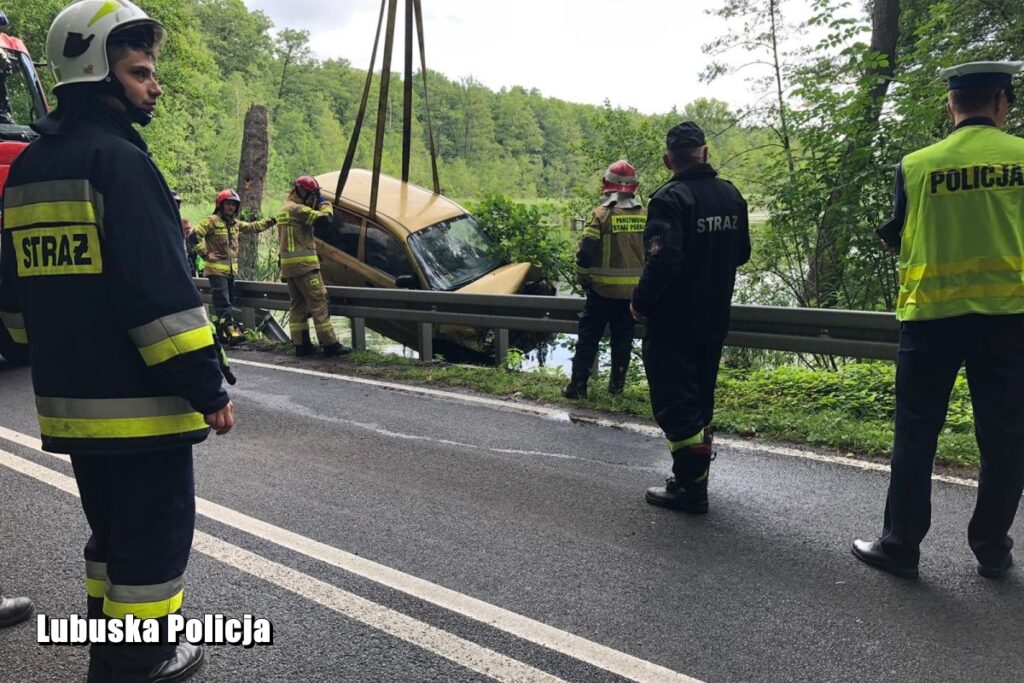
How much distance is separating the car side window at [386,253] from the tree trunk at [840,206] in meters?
4.88

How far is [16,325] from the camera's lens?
2.67m

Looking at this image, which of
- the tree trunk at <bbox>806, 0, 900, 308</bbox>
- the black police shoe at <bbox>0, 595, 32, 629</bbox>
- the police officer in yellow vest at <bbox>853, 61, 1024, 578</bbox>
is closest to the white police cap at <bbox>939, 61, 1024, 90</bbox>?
the police officer in yellow vest at <bbox>853, 61, 1024, 578</bbox>

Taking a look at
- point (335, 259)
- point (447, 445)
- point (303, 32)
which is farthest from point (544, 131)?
point (447, 445)

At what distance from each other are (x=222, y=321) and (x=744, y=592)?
7.71 m

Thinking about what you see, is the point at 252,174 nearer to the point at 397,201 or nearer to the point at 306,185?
the point at 397,201

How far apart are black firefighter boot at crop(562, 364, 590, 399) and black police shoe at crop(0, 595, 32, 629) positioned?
4.36 meters

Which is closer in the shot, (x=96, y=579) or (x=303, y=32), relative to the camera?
(x=96, y=579)

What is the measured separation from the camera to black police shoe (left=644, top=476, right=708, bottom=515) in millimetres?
4199

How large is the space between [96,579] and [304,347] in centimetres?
638

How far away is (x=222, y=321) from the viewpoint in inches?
372

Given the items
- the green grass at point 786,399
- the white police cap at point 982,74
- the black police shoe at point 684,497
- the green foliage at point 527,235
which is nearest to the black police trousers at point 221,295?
the green grass at point 786,399

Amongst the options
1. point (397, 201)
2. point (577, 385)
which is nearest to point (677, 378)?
point (577, 385)

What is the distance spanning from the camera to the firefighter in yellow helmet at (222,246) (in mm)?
9664

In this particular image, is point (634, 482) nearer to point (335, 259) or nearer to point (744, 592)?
point (744, 592)
